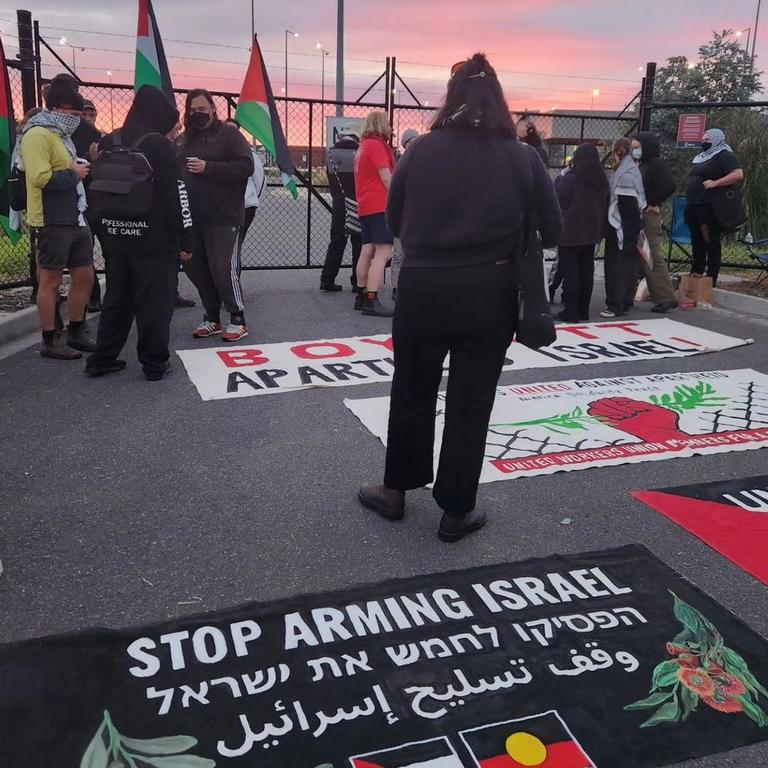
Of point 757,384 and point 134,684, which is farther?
point 757,384

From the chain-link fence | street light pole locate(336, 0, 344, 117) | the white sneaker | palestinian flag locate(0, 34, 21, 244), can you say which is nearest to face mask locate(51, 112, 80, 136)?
palestinian flag locate(0, 34, 21, 244)

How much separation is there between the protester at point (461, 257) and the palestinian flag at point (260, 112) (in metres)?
5.88

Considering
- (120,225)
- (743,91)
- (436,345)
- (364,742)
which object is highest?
(743,91)

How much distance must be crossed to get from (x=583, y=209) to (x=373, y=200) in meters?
2.02

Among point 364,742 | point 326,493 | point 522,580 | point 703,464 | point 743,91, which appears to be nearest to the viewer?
point 364,742

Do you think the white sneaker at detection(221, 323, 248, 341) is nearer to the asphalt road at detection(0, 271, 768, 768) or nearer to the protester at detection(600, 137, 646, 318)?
the asphalt road at detection(0, 271, 768, 768)

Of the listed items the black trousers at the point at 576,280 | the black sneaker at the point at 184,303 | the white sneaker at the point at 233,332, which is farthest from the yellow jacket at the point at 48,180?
the black trousers at the point at 576,280

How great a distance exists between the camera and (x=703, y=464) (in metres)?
4.00

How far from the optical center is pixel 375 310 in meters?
7.55

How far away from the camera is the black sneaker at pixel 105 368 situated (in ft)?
17.3

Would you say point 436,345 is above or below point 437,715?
above

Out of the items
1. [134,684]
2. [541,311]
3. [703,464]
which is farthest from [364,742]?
[703,464]

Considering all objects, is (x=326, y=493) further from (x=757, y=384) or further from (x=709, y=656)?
(x=757, y=384)

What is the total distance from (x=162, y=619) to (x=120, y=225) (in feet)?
10.5
